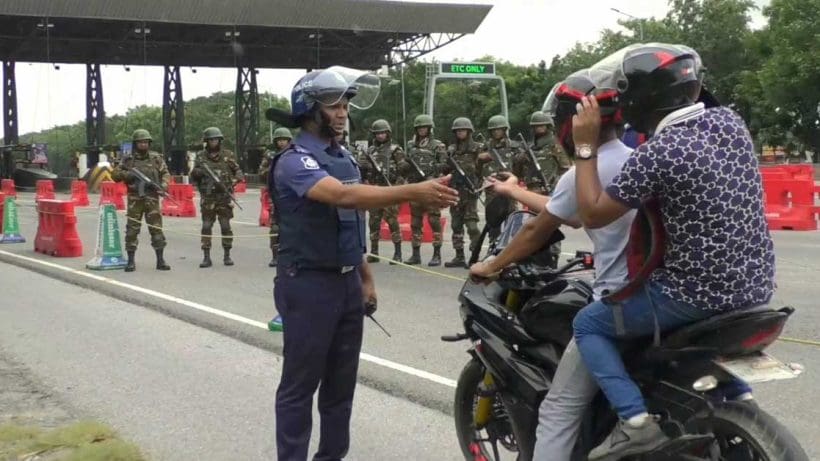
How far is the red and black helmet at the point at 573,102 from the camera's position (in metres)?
2.98

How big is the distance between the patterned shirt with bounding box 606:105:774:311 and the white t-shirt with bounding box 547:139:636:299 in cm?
27

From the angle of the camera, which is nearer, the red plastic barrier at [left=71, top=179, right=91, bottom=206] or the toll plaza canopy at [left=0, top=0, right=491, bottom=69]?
the red plastic barrier at [left=71, top=179, right=91, bottom=206]

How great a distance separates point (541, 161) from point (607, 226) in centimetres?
841

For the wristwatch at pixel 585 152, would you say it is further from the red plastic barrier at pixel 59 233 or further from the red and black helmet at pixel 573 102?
the red plastic barrier at pixel 59 233

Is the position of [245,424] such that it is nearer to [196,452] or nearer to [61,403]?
[196,452]

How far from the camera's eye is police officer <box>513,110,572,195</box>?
37.3ft

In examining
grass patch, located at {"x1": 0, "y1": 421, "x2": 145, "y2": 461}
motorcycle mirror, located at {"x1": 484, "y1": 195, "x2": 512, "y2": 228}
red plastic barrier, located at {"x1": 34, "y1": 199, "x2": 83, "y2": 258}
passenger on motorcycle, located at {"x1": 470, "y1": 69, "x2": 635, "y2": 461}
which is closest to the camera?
passenger on motorcycle, located at {"x1": 470, "y1": 69, "x2": 635, "y2": 461}

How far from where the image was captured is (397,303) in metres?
8.96

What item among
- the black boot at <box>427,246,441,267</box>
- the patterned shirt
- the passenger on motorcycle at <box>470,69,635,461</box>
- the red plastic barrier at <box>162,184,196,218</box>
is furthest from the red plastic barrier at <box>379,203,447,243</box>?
the patterned shirt

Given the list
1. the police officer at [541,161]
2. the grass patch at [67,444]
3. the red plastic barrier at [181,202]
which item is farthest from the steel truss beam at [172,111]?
the grass patch at [67,444]

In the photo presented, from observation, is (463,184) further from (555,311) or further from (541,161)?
(555,311)

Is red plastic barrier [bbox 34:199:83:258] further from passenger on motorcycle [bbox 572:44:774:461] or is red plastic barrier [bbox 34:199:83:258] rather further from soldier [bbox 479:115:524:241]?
passenger on motorcycle [bbox 572:44:774:461]

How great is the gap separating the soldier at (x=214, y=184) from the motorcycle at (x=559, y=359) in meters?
9.07

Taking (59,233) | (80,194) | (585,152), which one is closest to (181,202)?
(80,194)
